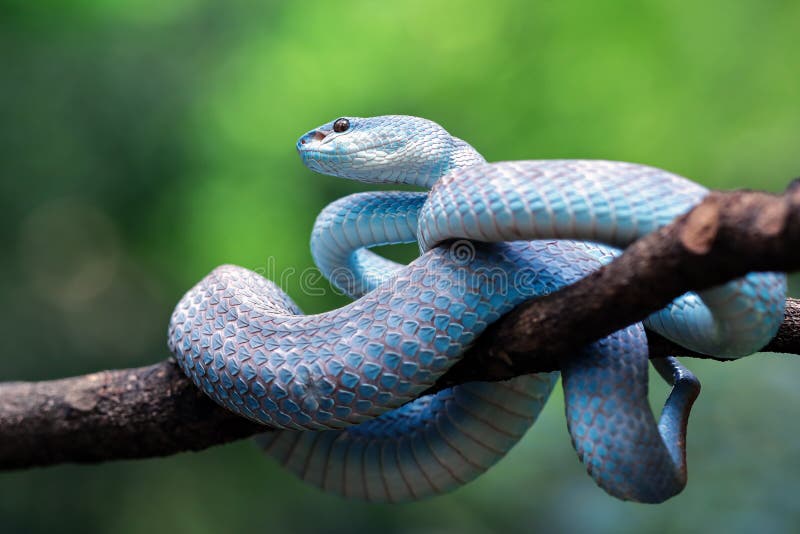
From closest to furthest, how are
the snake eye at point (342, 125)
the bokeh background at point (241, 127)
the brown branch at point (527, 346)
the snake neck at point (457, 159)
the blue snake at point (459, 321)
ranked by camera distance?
the brown branch at point (527, 346) < the blue snake at point (459, 321) < the snake neck at point (457, 159) < the snake eye at point (342, 125) < the bokeh background at point (241, 127)

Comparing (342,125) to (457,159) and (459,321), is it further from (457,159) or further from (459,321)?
(459,321)

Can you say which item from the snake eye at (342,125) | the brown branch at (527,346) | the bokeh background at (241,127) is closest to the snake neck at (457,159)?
the snake eye at (342,125)

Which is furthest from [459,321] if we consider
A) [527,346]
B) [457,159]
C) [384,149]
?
[384,149]

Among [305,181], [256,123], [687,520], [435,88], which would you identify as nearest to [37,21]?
[256,123]

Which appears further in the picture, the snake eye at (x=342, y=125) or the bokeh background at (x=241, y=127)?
the bokeh background at (x=241, y=127)

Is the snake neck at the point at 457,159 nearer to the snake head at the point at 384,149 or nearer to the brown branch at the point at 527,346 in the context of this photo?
the snake head at the point at 384,149

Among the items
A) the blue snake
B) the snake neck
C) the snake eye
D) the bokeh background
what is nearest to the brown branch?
the blue snake

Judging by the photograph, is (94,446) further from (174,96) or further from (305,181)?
(174,96)
